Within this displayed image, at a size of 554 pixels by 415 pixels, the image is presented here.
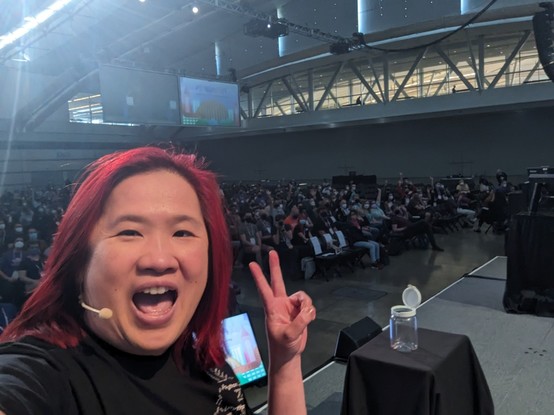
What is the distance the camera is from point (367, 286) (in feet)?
26.1

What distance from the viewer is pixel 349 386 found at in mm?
2436

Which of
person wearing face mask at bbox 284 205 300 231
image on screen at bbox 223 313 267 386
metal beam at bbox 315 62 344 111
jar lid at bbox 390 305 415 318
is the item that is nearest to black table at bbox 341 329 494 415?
jar lid at bbox 390 305 415 318

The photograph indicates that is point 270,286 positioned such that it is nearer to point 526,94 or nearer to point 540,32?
point 540,32

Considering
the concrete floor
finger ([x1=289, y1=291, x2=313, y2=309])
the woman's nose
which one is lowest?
the concrete floor

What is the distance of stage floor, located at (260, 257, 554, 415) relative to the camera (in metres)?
2.98

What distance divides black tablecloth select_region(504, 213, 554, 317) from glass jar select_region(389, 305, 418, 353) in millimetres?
2824

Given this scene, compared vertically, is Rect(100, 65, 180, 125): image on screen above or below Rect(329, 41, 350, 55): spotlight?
below

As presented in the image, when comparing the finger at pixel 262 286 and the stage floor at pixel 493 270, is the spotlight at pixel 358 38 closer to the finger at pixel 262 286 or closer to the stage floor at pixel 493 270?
the stage floor at pixel 493 270

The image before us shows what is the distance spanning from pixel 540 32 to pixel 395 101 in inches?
468

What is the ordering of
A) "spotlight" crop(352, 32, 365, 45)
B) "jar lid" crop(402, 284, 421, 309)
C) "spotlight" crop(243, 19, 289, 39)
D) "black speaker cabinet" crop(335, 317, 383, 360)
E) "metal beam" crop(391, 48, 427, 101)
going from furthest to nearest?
"metal beam" crop(391, 48, 427, 101), "spotlight" crop(352, 32, 365, 45), "spotlight" crop(243, 19, 289, 39), "black speaker cabinet" crop(335, 317, 383, 360), "jar lid" crop(402, 284, 421, 309)

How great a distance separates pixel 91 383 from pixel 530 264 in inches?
213

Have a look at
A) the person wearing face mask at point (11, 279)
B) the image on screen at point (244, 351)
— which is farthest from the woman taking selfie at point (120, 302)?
the person wearing face mask at point (11, 279)

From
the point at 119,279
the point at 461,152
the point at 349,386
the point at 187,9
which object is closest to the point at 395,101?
the point at 461,152

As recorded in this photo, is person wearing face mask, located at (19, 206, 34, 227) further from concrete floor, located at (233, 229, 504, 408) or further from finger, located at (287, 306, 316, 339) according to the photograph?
finger, located at (287, 306, 316, 339)
